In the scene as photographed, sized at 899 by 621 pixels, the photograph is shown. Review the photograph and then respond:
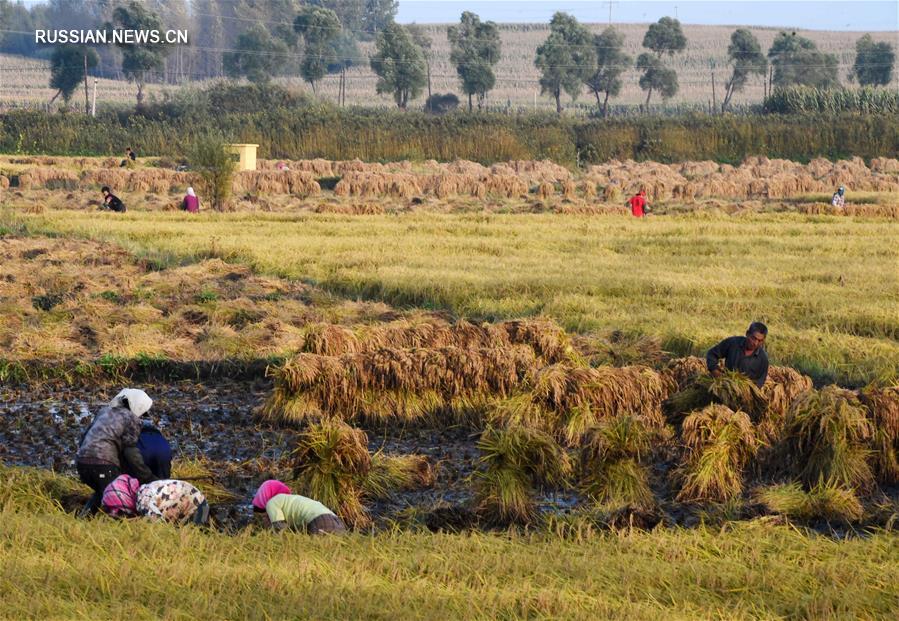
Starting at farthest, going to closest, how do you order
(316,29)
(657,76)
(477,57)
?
(657,76), (316,29), (477,57)

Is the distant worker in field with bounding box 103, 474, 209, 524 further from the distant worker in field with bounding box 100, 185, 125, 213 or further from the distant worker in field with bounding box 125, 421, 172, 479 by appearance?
the distant worker in field with bounding box 100, 185, 125, 213

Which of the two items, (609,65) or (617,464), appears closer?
(617,464)

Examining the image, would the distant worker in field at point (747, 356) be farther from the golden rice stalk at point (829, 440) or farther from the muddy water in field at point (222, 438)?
the muddy water in field at point (222, 438)

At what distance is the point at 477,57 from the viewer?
88875mm

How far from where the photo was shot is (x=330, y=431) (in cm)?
852

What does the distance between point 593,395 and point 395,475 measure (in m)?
2.44

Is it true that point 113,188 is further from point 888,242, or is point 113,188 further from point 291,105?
point 291,105

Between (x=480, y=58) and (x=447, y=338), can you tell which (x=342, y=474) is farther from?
(x=480, y=58)

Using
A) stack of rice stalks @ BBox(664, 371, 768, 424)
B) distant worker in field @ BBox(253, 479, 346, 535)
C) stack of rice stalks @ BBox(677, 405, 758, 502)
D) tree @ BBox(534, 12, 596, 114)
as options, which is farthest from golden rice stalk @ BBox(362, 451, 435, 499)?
tree @ BBox(534, 12, 596, 114)

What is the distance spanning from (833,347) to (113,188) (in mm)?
24696

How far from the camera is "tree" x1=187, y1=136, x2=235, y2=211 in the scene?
1107 inches

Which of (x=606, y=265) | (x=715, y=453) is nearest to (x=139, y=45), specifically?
(x=606, y=265)

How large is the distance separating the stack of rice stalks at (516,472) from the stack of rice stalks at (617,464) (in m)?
0.25

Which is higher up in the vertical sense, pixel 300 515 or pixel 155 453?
pixel 155 453
